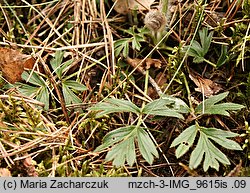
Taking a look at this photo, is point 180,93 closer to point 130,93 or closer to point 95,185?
point 130,93

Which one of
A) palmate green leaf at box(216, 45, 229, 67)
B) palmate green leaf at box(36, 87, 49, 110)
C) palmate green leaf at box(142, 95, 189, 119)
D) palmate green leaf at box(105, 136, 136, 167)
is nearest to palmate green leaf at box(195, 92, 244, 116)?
palmate green leaf at box(142, 95, 189, 119)

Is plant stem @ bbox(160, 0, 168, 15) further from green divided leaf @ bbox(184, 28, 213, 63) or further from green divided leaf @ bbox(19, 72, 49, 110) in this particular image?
green divided leaf @ bbox(19, 72, 49, 110)

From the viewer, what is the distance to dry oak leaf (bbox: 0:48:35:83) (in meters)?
1.98

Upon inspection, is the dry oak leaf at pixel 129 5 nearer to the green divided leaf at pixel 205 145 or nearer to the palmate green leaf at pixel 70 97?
the palmate green leaf at pixel 70 97

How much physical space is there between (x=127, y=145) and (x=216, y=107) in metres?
0.40

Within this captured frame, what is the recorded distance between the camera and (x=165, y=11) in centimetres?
198

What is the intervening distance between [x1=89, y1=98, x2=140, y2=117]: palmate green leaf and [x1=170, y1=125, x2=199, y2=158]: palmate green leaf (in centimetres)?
21

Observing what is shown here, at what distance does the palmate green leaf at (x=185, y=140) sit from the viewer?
5.19 feet

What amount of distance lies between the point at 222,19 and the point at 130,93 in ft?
1.78

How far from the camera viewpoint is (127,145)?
1585 millimetres

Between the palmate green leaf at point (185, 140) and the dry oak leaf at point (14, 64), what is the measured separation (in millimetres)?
794

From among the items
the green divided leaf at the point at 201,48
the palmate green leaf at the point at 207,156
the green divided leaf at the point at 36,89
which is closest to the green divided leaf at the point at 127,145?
the palmate green leaf at the point at 207,156

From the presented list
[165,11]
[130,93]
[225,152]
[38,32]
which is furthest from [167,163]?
[38,32]

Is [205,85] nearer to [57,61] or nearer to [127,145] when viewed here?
[127,145]
